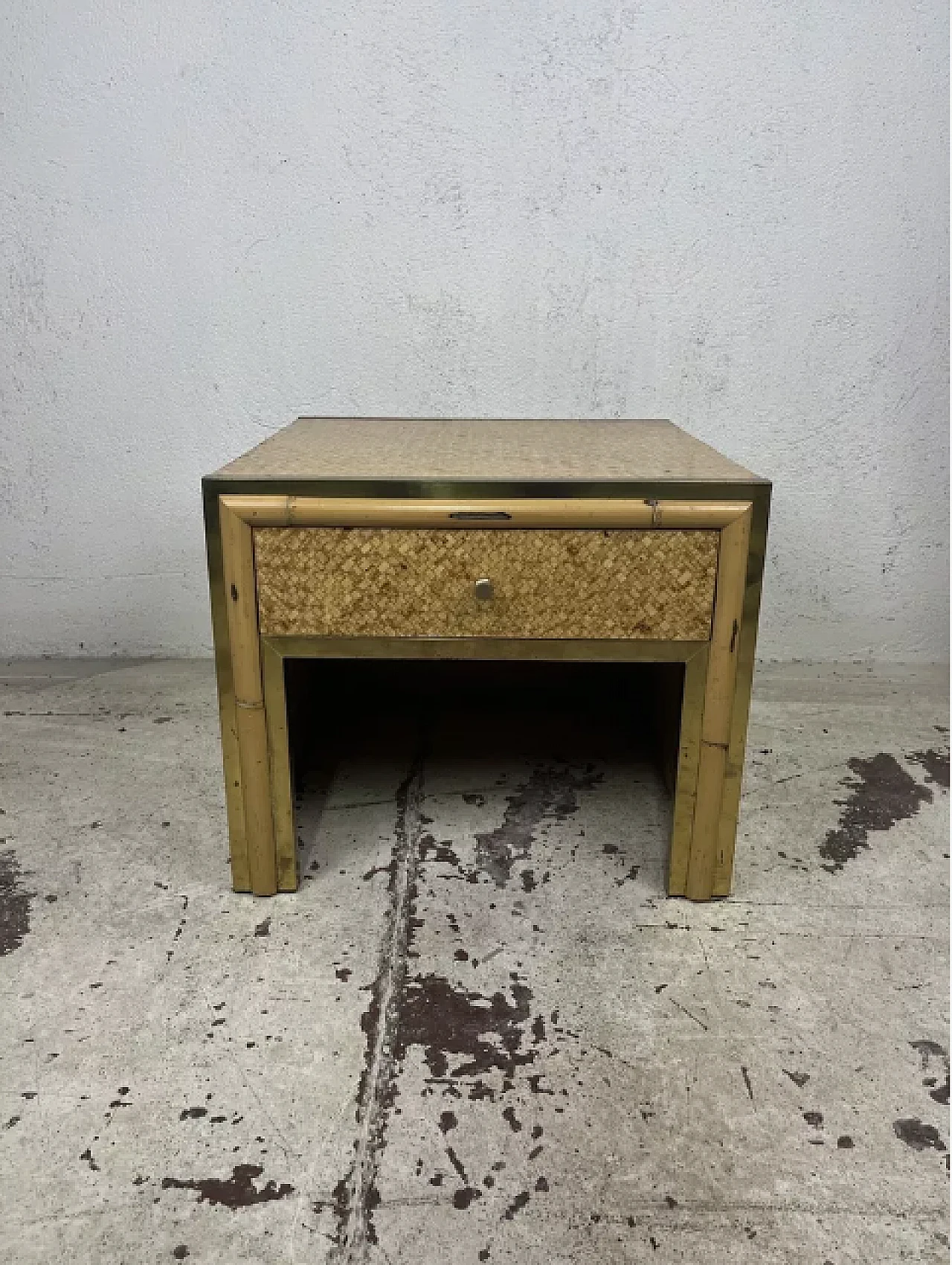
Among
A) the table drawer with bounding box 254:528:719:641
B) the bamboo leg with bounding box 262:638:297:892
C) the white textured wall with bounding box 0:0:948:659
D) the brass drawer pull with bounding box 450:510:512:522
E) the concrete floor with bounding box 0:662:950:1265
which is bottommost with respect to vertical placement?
A: the concrete floor with bounding box 0:662:950:1265

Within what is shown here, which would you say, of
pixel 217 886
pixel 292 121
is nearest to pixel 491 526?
pixel 217 886

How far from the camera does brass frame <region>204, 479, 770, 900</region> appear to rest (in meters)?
1.00

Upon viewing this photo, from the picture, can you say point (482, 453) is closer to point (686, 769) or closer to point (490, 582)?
point (490, 582)

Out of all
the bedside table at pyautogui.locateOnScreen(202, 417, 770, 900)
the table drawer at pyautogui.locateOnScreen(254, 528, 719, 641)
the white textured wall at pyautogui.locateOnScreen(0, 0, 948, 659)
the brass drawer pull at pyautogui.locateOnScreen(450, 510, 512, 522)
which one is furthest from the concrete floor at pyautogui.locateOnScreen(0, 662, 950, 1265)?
the white textured wall at pyautogui.locateOnScreen(0, 0, 948, 659)

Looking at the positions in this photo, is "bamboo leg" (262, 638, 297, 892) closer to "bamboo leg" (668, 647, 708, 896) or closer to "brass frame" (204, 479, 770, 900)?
"brass frame" (204, 479, 770, 900)

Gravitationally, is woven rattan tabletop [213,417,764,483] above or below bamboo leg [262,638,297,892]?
above

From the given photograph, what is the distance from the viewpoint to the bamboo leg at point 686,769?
1.06m

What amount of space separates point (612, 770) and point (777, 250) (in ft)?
3.38

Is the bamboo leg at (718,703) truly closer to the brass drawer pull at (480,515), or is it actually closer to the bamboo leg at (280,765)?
the brass drawer pull at (480,515)

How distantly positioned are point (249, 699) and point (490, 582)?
1.04ft

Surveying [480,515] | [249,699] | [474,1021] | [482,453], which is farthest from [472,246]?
[474,1021]

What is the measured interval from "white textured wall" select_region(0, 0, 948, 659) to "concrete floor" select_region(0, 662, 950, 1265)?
2.12 ft

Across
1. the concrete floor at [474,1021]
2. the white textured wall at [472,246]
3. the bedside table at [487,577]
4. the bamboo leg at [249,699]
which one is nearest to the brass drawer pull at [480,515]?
the bedside table at [487,577]

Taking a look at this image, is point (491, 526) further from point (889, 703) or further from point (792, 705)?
point (889, 703)
